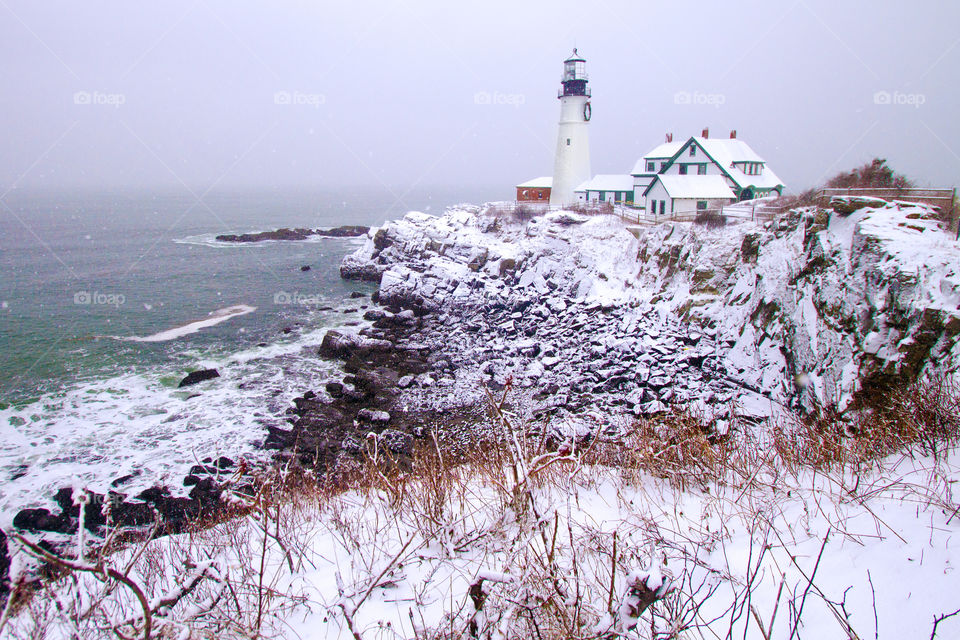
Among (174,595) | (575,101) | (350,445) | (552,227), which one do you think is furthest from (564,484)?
Result: (575,101)

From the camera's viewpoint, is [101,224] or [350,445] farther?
[101,224]

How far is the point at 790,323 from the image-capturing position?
14.0 metres

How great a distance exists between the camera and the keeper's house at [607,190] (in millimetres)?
A: 40094

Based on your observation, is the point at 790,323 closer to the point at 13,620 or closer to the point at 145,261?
the point at 13,620

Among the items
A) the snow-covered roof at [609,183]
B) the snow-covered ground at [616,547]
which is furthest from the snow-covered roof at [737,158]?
the snow-covered ground at [616,547]

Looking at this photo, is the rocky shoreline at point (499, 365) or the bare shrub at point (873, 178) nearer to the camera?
the rocky shoreline at point (499, 365)

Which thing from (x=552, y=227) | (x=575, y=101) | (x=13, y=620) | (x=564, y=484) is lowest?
(x=13, y=620)

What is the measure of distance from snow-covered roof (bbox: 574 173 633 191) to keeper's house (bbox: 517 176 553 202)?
6479 mm

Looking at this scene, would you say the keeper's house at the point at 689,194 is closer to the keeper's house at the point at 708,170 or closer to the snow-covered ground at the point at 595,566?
the keeper's house at the point at 708,170

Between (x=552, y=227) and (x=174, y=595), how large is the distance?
107 feet

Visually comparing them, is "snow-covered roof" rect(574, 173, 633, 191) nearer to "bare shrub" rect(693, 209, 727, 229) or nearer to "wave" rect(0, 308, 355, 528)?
"bare shrub" rect(693, 209, 727, 229)

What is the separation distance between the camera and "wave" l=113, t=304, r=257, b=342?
2355 cm

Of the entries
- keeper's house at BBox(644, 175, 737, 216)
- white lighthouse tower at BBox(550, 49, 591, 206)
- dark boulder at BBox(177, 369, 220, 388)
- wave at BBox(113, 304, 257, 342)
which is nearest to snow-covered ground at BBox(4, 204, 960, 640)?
dark boulder at BBox(177, 369, 220, 388)

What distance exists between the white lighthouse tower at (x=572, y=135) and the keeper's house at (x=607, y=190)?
5.19 ft
